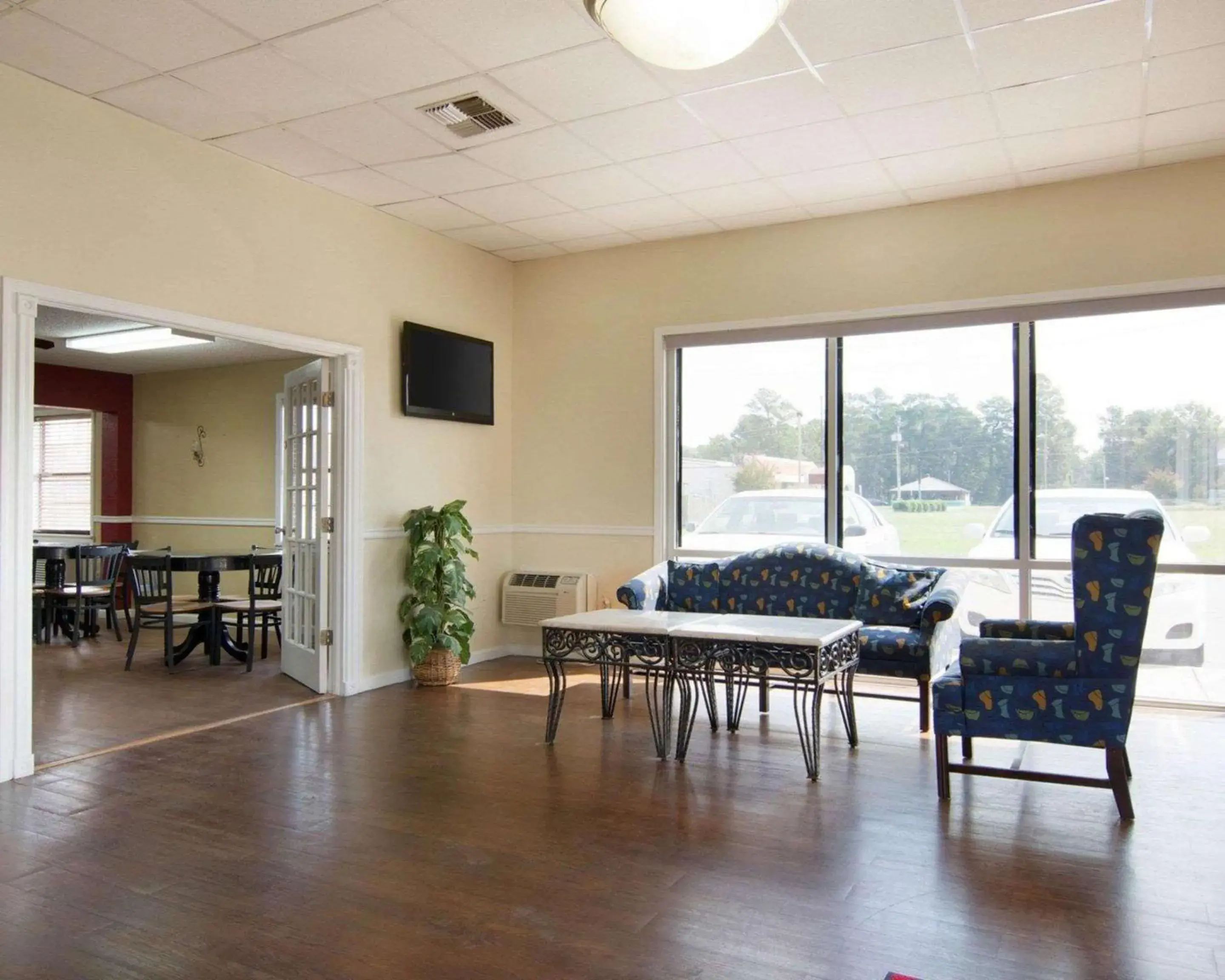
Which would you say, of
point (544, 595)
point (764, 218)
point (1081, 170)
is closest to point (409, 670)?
point (544, 595)

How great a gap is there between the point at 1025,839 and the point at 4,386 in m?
4.26

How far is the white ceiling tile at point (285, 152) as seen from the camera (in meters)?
4.63

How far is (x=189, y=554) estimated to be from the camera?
23.1 feet

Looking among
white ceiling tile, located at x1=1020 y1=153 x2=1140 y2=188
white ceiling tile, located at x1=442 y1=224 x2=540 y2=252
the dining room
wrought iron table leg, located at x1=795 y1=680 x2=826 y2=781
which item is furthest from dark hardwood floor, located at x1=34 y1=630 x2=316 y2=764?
white ceiling tile, located at x1=1020 y1=153 x2=1140 y2=188

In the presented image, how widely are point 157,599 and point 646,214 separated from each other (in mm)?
4471

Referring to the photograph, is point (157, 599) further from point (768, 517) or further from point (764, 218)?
point (764, 218)

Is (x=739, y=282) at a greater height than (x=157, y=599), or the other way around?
(x=739, y=282)

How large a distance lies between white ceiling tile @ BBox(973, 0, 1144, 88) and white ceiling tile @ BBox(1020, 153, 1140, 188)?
1206 millimetres

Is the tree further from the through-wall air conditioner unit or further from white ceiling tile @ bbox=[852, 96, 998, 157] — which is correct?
white ceiling tile @ bbox=[852, 96, 998, 157]

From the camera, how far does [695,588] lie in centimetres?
579

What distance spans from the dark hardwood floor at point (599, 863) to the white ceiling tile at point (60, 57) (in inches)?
116

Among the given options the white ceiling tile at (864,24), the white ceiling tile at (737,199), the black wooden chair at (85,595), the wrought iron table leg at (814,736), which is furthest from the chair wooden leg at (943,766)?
the black wooden chair at (85,595)

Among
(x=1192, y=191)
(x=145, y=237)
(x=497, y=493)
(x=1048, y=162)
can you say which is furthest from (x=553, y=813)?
(x=1192, y=191)

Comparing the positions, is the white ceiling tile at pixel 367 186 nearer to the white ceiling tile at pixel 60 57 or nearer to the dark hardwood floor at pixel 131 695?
the white ceiling tile at pixel 60 57
